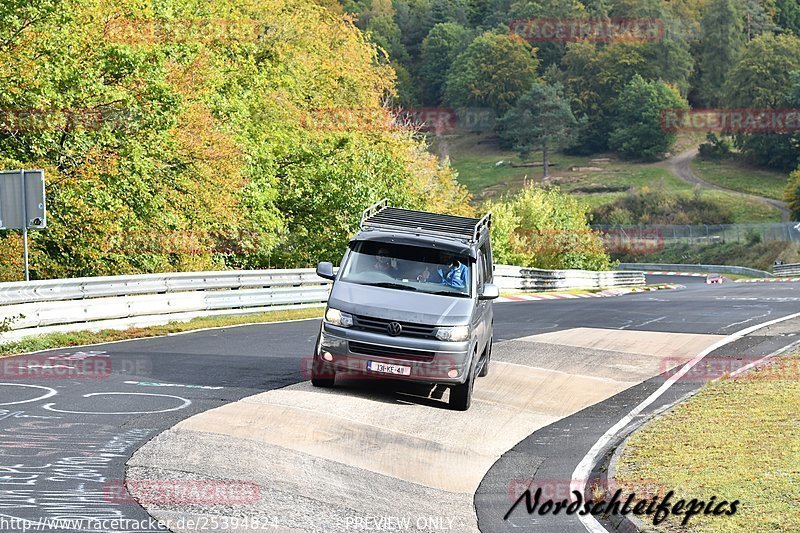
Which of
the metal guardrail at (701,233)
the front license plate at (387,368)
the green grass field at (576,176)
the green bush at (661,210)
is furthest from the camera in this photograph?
the green grass field at (576,176)

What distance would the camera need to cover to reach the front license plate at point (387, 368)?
44.1 feet

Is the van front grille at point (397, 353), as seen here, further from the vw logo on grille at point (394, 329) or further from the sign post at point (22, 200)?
the sign post at point (22, 200)

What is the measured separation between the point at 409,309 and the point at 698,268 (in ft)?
292

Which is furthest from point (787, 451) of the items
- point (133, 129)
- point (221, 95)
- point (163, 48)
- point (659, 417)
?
point (221, 95)

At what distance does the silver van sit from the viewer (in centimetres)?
1347

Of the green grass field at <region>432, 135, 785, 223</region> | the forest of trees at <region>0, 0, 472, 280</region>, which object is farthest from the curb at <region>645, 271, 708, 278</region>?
the forest of trees at <region>0, 0, 472, 280</region>

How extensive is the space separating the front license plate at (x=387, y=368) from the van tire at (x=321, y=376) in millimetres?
832

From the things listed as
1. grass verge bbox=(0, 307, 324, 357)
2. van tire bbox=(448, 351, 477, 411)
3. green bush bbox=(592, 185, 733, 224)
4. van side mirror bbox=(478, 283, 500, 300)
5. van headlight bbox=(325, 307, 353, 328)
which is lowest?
green bush bbox=(592, 185, 733, 224)

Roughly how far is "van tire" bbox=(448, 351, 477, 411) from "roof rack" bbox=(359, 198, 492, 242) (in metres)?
2.10

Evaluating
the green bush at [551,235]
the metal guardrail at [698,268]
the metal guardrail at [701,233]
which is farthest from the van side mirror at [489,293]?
the metal guardrail at [701,233]

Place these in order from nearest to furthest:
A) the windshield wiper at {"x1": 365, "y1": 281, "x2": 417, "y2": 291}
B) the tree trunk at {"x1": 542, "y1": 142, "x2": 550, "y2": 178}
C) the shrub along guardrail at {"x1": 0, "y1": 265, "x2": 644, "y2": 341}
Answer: the windshield wiper at {"x1": 365, "y1": 281, "x2": 417, "y2": 291} < the shrub along guardrail at {"x1": 0, "y1": 265, "x2": 644, "y2": 341} < the tree trunk at {"x1": 542, "y1": 142, "x2": 550, "y2": 178}

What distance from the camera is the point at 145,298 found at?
2238 cm

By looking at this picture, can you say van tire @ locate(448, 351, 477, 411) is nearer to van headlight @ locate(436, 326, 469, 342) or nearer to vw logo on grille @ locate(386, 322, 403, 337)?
van headlight @ locate(436, 326, 469, 342)

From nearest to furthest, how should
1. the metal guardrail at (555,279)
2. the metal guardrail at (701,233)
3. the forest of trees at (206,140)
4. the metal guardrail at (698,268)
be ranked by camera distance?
the forest of trees at (206,140) → the metal guardrail at (555,279) → the metal guardrail at (698,268) → the metal guardrail at (701,233)
